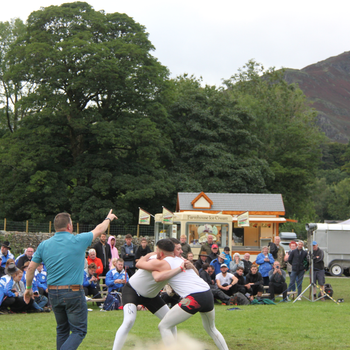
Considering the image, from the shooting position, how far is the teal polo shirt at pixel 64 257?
224 inches

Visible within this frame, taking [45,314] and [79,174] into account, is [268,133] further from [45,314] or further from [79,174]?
[45,314]

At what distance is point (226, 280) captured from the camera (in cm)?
1449

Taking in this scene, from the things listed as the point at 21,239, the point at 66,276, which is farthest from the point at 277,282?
the point at 21,239

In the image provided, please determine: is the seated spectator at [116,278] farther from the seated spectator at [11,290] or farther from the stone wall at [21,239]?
the stone wall at [21,239]

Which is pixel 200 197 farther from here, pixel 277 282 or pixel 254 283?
pixel 254 283

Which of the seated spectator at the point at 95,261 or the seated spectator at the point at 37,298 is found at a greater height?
the seated spectator at the point at 95,261

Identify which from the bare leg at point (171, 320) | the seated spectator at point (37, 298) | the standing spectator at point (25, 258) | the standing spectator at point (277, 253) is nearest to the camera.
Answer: the bare leg at point (171, 320)

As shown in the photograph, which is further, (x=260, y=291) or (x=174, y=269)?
(x=260, y=291)

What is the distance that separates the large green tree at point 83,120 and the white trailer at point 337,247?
38.8ft

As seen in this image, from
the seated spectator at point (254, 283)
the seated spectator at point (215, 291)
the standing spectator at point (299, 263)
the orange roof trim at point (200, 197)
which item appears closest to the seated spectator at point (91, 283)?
the seated spectator at point (215, 291)

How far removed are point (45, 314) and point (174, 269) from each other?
6.83 m

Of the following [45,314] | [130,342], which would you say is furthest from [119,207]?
[130,342]

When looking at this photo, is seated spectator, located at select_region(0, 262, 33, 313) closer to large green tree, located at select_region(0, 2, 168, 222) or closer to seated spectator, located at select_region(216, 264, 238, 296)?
seated spectator, located at select_region(216, 264, 238, 296)

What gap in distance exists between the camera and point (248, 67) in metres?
58.7
